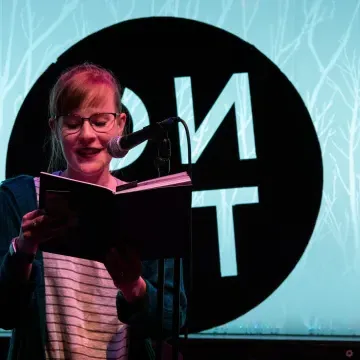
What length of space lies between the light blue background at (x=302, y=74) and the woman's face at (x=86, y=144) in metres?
1.26

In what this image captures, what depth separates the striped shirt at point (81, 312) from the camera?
1487 millimetres

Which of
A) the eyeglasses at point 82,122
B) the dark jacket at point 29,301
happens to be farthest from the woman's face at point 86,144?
the dark jacket at point 29,301

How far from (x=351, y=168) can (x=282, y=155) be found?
0.94ft

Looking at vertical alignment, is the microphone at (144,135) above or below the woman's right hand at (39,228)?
above

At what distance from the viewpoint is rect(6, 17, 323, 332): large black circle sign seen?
2664mm

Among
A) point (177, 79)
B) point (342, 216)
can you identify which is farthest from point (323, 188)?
point (177, 79)

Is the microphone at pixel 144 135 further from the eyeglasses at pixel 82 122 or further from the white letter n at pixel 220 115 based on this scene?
the white letter n at pixel 220 115

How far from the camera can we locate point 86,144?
1572 millimetres

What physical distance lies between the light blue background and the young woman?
3.60ft

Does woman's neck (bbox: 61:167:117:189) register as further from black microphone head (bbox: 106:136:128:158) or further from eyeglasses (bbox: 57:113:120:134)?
black microphone head (bbox: 106:136:128:158)

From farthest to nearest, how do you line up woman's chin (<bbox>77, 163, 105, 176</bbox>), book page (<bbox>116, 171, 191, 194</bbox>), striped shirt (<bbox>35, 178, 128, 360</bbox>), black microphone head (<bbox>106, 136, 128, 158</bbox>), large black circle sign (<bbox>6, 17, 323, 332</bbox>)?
large black circle sign (<bbox>6, 17, 323, 332</bbox>) < woman's chin (<bbox>77, 163, 105, 176</bbox>) < striped shirt (<bbox>35, 178, 128, 360</bbox>) < black microphone head (<bbox>106, 136, 128, 158</bbox>) < book page (<bbox>116, 171, 191, 194</bbox>)

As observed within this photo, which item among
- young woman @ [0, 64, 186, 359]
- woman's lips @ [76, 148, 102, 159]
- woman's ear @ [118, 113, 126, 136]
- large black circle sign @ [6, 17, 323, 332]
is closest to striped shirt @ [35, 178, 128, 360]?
young woman @ [0, 64, 186, 359]

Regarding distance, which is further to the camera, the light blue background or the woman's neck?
the light blue background

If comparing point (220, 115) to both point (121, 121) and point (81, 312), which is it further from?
point (81, 312)
